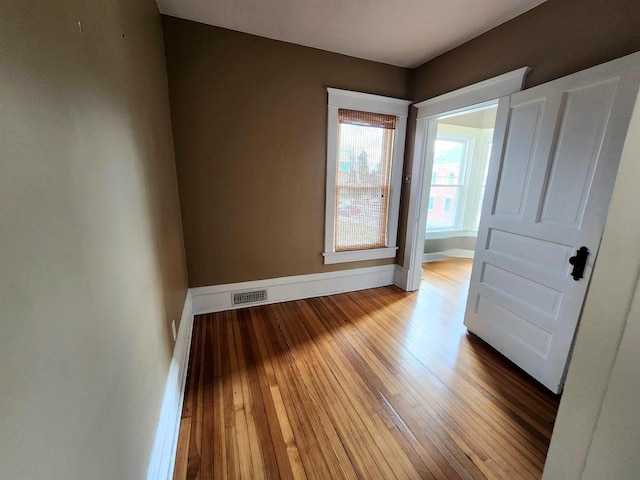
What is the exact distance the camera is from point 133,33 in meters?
1.34

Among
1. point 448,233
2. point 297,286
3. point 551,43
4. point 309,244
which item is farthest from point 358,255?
point 448,233

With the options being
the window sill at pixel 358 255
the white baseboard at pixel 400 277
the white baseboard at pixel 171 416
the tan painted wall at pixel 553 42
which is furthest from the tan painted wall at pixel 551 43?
the white baseboard at pixel 171 416

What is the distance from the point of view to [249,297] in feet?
9.59

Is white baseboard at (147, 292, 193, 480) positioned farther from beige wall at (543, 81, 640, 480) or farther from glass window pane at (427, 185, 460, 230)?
glass window pane at (427, 185, 460, 230)

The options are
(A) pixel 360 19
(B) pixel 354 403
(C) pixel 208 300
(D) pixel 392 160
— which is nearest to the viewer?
(B) pixel 354 403

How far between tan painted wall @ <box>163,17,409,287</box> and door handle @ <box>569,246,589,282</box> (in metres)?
2.14

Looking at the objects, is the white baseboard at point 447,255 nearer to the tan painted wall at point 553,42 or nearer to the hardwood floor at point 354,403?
the hardwood floor at point 354,403

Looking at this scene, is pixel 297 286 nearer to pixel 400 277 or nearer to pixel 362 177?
pixel 400 277

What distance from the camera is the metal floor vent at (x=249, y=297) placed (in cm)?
287

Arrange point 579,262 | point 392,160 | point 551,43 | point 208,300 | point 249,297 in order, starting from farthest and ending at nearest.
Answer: point 392,160 → point 249,297 → point 208,300 → point 551,43 → point 579,262

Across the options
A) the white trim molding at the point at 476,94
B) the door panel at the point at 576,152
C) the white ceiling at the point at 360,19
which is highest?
the white ceiling at the point at 360,19

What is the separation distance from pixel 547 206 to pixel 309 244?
2110 millimetres

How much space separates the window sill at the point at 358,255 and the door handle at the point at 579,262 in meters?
1.93

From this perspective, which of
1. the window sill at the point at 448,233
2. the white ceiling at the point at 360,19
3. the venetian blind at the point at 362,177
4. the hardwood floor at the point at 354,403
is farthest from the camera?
the window sill at the point at 448,233
